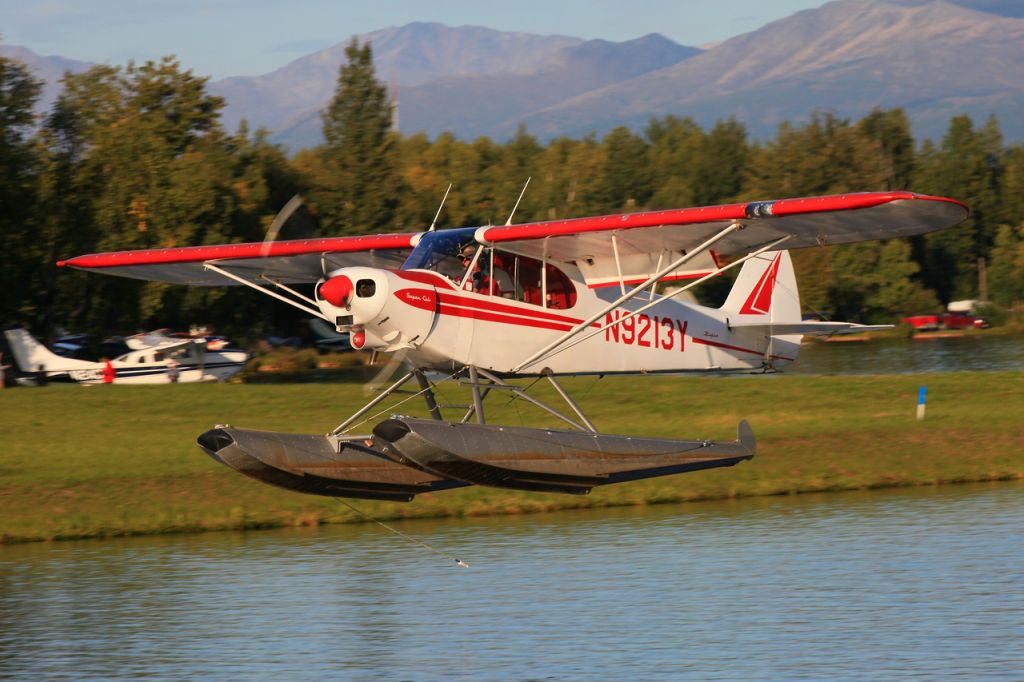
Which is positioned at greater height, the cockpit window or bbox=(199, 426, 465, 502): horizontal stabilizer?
the cockpit window

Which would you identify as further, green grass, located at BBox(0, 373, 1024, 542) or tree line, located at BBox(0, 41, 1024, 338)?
tree line, located at BBox(0, 41, 1024, 338)

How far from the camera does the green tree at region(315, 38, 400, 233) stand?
68.1 m

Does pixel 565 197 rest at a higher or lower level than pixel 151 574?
higher

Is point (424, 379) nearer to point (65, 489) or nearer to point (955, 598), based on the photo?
point (955, 598)

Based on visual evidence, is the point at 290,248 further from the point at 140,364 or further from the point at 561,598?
the point at 140,364

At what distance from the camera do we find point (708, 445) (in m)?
14.4

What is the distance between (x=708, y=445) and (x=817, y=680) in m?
2.70

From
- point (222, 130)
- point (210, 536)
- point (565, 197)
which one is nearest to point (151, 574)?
point (210, 536)

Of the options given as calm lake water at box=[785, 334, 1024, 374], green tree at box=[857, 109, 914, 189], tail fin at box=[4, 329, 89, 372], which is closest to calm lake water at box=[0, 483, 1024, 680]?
calm lake water at box=[785, 334, 1024, 374]

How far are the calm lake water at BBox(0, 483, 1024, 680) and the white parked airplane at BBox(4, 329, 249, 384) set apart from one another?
24.4 metres

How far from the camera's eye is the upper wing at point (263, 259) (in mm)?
15461

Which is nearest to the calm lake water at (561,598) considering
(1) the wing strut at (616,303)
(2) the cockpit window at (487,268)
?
(1) the wing strut at (616,303)

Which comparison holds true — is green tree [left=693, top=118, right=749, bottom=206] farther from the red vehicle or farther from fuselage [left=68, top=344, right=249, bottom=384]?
fuselage [left=68, top=344, right=249, bottom=384]

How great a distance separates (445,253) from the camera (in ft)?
44.0
